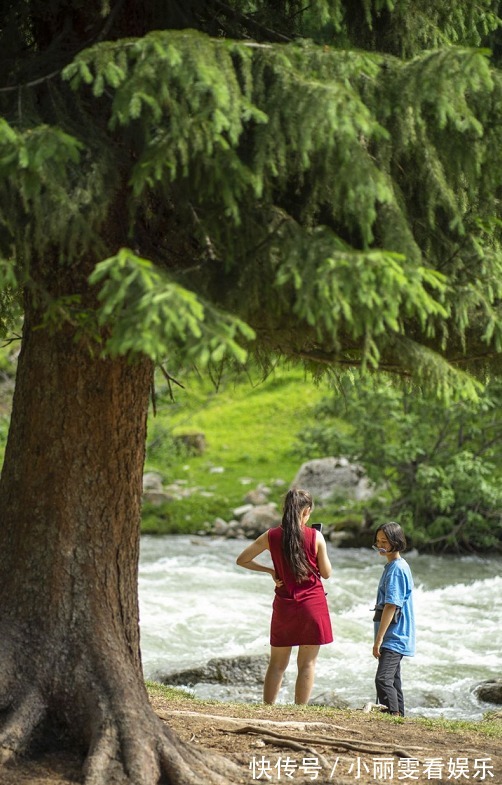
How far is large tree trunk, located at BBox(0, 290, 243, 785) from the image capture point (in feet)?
16.8

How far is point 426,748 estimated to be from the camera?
5883 millimetres

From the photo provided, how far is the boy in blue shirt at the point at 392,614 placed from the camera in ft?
24.1

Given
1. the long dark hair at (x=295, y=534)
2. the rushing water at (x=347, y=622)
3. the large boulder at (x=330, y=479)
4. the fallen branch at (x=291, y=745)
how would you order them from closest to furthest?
the fallen branch at (x=291, y=745) → the long dark hair at (x=295, y=534) → the rushing water at (x=347, y=622) → the large boulder at (x=330, y=479)

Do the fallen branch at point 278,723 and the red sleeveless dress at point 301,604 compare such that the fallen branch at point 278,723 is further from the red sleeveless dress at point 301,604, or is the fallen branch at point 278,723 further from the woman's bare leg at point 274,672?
the woman's bare leg at point 274,672

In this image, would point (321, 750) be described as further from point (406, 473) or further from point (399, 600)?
point (406, 473)

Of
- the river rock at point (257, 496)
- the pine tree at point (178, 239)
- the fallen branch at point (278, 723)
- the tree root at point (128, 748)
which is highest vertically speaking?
the pine tree at point (178, 239)

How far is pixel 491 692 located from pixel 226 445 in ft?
55.4

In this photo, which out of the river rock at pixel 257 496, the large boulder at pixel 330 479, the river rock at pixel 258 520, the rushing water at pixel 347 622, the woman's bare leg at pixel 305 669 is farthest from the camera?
the river rock at pixel 257 496

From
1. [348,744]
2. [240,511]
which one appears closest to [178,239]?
[348,744]

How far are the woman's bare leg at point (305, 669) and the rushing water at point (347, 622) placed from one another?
70.1 inches

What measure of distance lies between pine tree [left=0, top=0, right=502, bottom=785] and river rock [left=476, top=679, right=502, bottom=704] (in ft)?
16.7

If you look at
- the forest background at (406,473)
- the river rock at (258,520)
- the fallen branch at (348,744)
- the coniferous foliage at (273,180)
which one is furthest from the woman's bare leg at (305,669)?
the river rock at (258,520)

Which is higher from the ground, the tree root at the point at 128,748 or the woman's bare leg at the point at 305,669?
the tree root at the point at 128,748

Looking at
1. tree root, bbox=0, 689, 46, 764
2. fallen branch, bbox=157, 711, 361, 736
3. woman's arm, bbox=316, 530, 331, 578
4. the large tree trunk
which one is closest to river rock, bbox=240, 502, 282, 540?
woman's arm, bbox=316, 530, 331, 578
